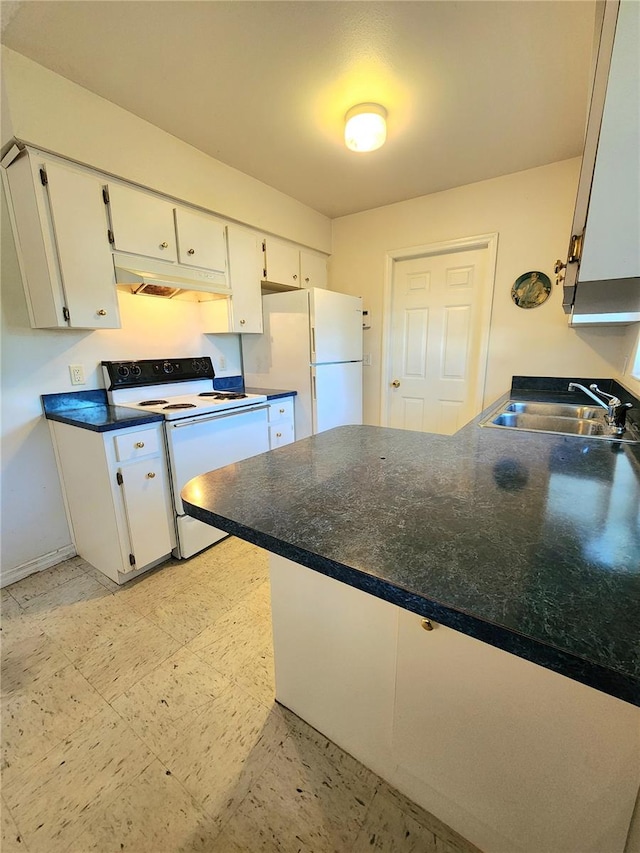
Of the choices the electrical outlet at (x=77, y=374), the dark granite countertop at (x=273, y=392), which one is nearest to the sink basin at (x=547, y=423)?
the dark granite countertop at (x=273, y=392)

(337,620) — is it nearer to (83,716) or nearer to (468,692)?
(468,692)

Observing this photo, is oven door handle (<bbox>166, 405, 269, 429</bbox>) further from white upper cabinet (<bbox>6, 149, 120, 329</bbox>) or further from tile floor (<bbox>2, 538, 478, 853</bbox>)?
tile floor (<bbox>2, 538, 478, 853</bbox>)

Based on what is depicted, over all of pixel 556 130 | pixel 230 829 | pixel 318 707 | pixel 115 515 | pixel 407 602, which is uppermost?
pixel 556 130

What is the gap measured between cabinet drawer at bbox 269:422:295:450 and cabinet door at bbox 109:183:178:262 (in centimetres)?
129

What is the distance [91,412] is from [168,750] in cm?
166

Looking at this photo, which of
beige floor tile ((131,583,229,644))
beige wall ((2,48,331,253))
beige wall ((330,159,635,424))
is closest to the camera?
beige wall ((2,48,331,253))

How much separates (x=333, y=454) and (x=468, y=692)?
2.23 feet

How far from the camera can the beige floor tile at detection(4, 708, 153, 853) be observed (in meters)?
0.94

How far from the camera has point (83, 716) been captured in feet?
4.00

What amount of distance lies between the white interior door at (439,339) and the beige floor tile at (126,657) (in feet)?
8.35

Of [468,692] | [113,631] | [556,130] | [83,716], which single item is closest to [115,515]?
[113,631]

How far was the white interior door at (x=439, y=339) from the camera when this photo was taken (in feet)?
9.16

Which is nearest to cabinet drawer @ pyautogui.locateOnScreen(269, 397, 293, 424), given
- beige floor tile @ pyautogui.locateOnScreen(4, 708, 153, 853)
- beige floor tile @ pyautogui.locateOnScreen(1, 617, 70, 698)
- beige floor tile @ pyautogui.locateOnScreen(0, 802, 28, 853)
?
beige floor tile @ pyautogui.locateOnScreen(1, 617, 70, 698)

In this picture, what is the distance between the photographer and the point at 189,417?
6.51ft
